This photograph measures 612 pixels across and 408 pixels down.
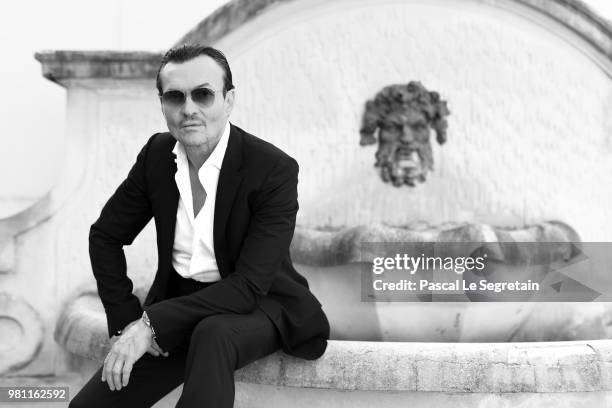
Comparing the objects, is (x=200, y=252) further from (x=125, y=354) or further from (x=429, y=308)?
(x=429, y=308)

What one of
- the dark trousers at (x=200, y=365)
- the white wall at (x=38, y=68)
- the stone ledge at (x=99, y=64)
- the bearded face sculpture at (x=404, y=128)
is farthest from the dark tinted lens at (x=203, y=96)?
the white wall at (x=38, y=68)

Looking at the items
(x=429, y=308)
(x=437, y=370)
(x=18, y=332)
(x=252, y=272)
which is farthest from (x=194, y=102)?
(x=18, y=332)

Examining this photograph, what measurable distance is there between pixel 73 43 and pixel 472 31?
181 cm

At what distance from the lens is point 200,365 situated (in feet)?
5.34

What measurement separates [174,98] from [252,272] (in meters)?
0.41

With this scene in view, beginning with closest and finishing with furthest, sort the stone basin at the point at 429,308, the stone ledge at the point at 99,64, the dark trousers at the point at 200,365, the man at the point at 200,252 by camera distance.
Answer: the dark trousers at the point at 200,365 < the man at the point at 200,252 < the stone basin at the point at 429,308 < the stone ledge at the point at 99,64

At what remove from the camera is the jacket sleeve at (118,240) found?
1.95 meters

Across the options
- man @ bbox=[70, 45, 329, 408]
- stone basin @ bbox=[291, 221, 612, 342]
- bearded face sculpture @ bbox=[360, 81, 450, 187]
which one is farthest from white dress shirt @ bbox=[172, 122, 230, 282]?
bearded face sculpture @ bbox=[360, 81, 450, 187]

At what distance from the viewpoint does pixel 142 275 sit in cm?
299

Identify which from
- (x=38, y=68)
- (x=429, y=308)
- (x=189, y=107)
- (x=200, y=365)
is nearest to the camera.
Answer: (x=200, y=365)

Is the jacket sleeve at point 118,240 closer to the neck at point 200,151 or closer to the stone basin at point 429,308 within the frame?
the neck at point 200,151

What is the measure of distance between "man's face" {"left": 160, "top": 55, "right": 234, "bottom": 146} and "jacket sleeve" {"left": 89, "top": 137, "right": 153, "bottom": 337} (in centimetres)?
18

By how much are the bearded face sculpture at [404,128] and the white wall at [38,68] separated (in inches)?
47.1

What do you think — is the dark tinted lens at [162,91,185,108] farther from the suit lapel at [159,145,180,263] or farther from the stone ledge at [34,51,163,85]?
the stone ledge at [34,51,163,85]
